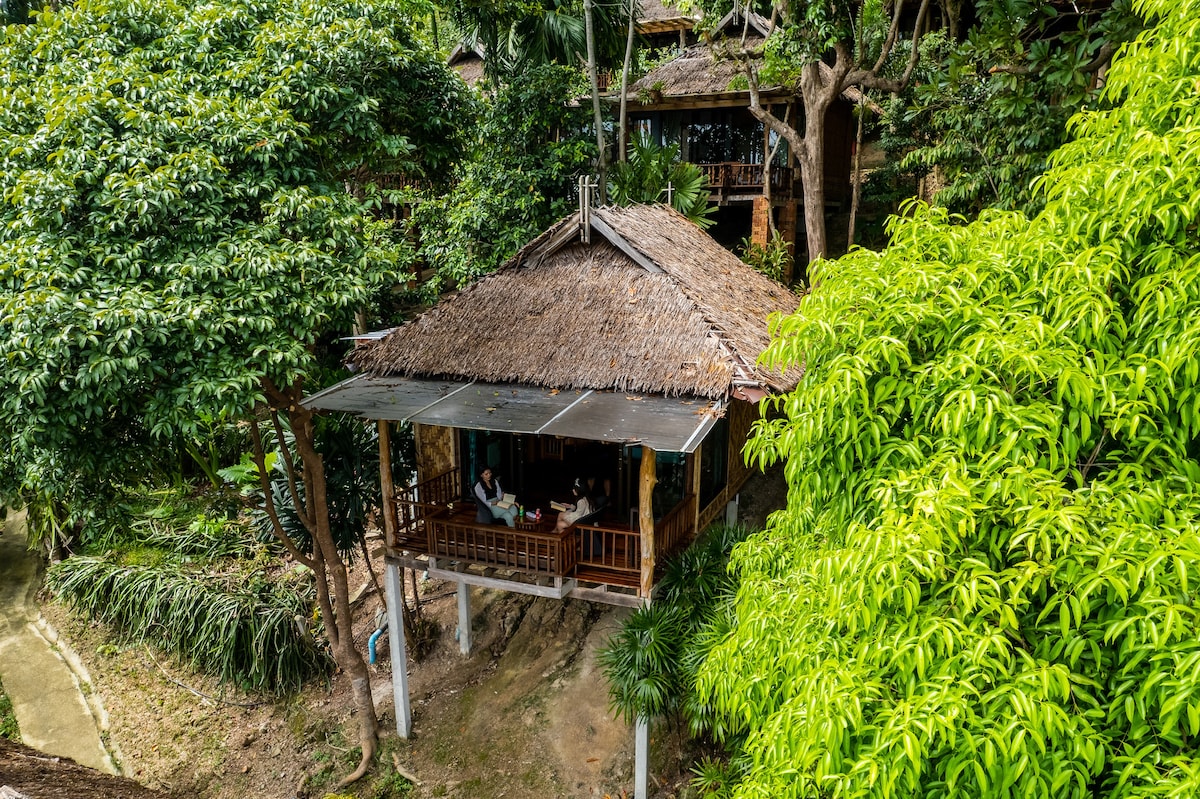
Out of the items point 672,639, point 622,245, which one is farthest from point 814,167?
point 672,639

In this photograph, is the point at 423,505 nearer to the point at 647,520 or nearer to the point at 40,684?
the point at 647,520

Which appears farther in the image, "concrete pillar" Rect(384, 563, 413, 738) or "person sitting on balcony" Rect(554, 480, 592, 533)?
"concrete pillar" Rect(384, 563, 413, 738)

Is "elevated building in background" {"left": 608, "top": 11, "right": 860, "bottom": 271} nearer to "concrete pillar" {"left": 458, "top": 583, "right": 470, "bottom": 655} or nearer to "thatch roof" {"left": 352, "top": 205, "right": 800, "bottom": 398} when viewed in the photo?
"thatch roof" {"left": 352, "top": 205, "right": 800, "bottom": 398}

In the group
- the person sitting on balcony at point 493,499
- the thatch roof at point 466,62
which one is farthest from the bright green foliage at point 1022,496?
the thatch roof at point 466,62

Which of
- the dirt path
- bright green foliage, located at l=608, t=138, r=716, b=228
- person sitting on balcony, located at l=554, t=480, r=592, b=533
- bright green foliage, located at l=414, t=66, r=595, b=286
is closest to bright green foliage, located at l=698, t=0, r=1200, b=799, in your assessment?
person sitting on balcony, located at l=554, t=480, r=592, b=533

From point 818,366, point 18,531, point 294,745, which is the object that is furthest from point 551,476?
point 18,531
